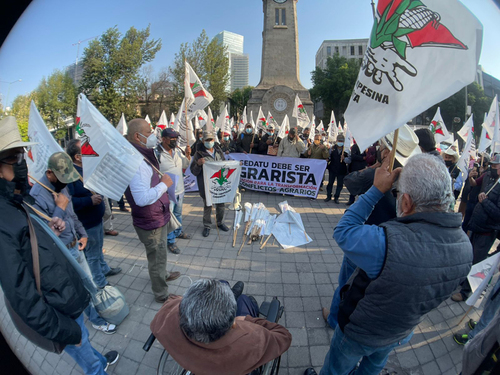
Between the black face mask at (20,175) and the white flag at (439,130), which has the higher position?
the black face mask at (20,175)

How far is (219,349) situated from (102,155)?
5.79ft

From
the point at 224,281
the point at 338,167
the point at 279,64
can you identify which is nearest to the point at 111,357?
the point at 224,281

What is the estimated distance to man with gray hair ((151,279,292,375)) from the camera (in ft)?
3.36

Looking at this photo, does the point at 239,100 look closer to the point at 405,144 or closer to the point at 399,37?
the point at 405,144

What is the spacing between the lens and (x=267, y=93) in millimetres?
22453

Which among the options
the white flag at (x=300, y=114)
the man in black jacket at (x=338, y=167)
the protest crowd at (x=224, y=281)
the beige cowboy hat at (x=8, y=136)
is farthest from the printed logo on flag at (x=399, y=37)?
the white flag at (x=300, y=114)

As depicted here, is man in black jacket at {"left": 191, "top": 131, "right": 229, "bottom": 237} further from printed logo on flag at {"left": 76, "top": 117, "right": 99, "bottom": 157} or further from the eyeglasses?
the eyeglasses

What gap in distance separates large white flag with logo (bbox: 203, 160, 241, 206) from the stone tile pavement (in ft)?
2.47

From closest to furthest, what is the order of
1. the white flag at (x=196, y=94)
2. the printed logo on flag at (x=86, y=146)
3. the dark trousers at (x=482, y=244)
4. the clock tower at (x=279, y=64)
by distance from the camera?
1. the printed logo on flag at (x=86, y=146)
2. the dark trousers at (x=482, y=244)
3. the white flag at (x=196, y=94)
4. the clock tower at (x=279, y=64)

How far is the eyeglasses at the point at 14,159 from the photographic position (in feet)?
4.14

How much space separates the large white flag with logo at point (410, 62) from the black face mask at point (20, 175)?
1962mm

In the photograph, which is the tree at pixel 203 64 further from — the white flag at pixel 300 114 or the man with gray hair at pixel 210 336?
the man with gray hair at pixel 210 336

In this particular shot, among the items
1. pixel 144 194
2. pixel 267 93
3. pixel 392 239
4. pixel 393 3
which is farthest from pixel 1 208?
pixel 267 93

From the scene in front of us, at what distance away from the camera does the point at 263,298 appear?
284 cm
